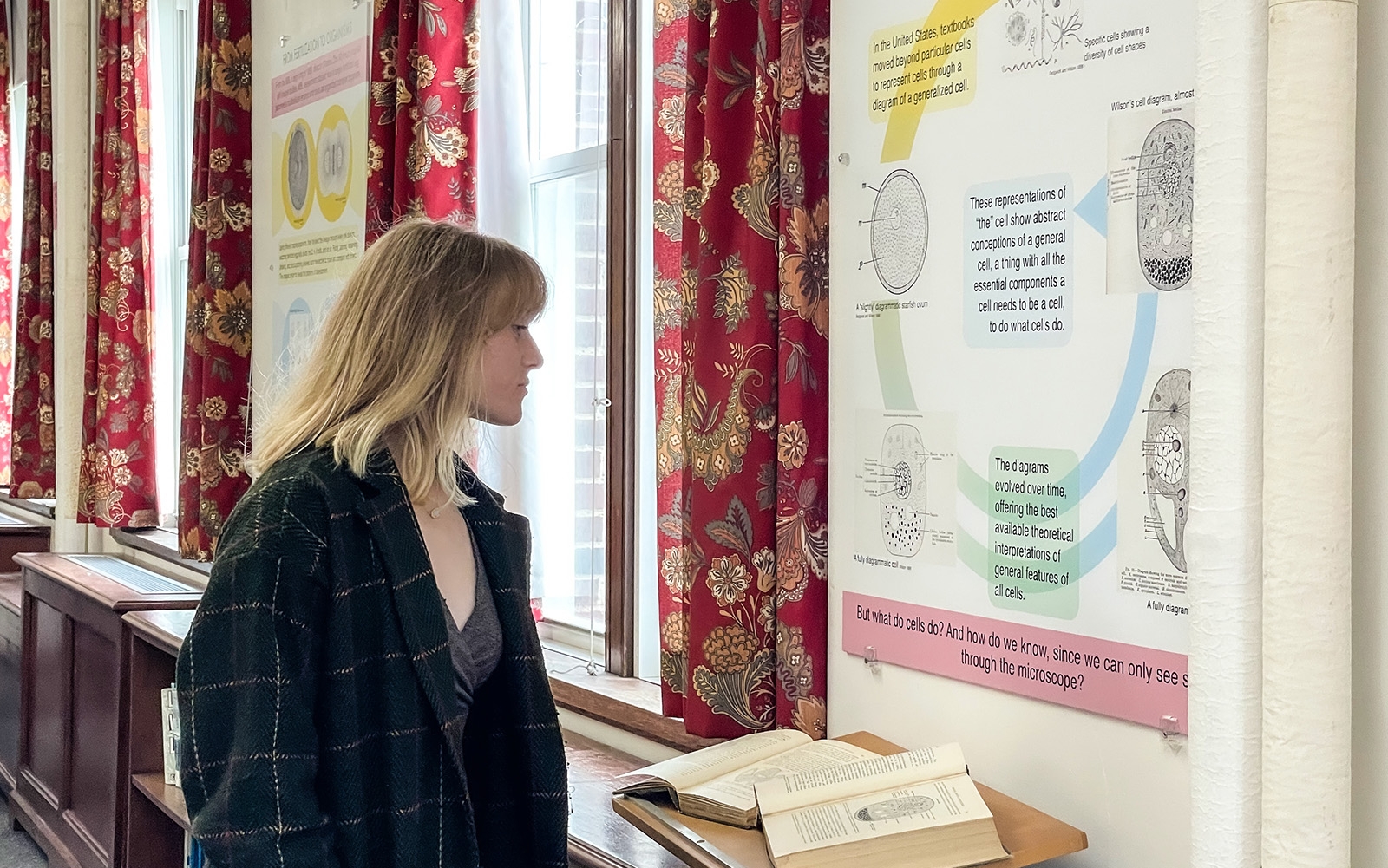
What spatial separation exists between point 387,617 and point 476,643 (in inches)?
6.0

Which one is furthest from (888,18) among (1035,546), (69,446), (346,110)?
(69,446)

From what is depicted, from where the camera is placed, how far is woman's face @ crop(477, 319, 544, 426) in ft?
5.19

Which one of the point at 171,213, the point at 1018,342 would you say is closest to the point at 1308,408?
the point at 1018,342

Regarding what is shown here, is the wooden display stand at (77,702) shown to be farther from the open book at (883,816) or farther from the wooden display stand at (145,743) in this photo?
the open book at (883,816)

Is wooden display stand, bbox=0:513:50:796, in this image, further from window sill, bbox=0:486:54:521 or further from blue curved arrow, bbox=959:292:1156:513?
blue curved arrow, bbox=959:292:1156:513

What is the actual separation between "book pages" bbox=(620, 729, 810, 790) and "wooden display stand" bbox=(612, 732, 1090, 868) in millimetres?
39

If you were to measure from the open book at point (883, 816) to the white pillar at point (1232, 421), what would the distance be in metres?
0.25

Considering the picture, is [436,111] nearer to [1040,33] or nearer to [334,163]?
[334,163]

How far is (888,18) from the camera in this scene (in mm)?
1653

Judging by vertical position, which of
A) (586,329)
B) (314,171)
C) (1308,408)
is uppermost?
(314,171)

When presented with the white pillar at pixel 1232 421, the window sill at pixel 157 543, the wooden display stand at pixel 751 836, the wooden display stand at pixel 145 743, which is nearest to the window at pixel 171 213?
the window sill at pixel 157 543

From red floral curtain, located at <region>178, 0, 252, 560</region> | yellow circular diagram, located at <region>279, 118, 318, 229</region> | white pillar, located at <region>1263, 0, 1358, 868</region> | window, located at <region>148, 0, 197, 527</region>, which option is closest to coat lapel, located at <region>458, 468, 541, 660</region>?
white pillar, located at <region>1263, 0, 1358, 868</region>

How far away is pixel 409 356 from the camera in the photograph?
1.53 meters

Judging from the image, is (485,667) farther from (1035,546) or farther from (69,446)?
(69,446)
